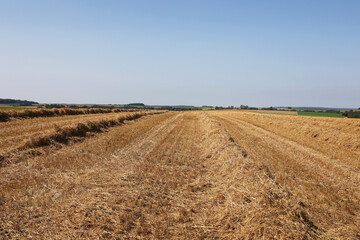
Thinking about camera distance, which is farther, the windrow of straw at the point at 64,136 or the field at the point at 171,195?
the windrow of straw at the point at 64,136

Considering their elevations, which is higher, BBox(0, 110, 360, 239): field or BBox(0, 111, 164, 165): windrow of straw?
BBox(0, 111, 164, 165): windrow of straw

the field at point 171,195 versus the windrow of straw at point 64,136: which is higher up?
the windrow of straw at point 64,136

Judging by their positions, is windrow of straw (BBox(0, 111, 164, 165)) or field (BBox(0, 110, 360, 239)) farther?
windrow of straw (BBox(0, 111, 164, 165))

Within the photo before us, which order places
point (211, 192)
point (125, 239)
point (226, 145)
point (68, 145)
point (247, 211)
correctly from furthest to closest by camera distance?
1. point (68, 145)
2. point (226, 145)
3. point (211, 192)
4. point (247, 211)
5. point (125, 239)

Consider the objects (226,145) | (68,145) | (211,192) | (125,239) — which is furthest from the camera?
(68,145)

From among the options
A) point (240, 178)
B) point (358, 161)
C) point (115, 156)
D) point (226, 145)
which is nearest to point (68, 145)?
point (115, 156)

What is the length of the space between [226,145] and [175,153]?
251cm

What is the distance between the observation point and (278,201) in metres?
3.86

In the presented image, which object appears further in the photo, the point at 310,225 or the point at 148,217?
the point at 148,217

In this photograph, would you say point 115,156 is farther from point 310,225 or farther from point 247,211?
point 310,225

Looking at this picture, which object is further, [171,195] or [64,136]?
[64,136]

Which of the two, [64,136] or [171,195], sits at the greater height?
[64,136]

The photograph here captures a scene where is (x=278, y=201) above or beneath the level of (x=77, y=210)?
above

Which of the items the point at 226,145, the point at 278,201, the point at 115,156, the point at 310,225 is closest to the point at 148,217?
the point at 278,201
